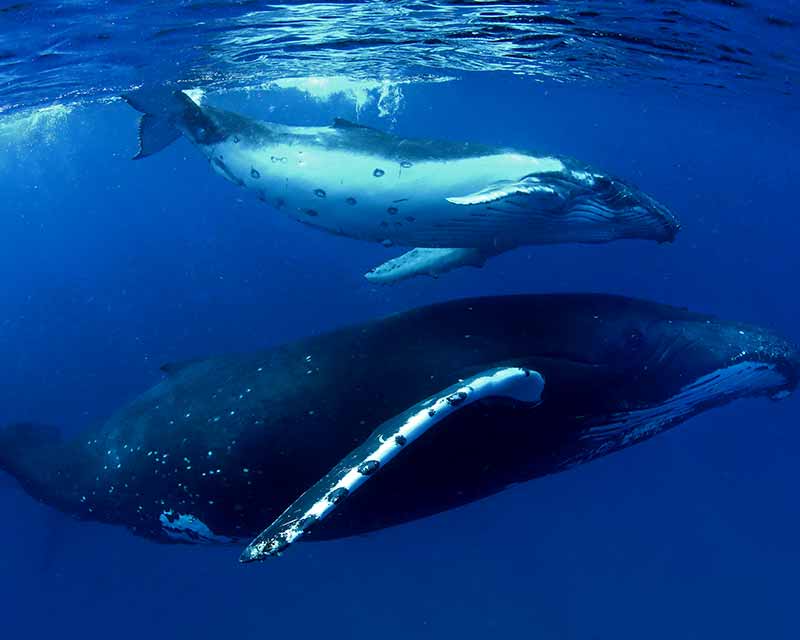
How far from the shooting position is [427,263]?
9.20m

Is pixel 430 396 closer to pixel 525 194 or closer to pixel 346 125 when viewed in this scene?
pixel 525 194

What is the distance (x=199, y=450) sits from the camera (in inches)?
240

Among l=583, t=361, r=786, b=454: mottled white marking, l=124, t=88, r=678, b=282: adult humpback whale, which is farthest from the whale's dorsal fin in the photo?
l=583, t=361, r=786, b=454: mottled white marking

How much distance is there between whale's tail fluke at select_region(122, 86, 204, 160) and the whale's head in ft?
17.5

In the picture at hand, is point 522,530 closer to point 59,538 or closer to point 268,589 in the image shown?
point 268,589

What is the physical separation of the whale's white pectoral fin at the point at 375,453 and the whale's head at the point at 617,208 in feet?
10.1

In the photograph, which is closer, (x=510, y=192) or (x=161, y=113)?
(x=510, y=192)

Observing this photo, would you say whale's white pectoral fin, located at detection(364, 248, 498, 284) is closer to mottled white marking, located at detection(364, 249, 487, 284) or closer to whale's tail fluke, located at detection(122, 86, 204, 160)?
mottled white marking, located at detection(364, 249, 487, 284)

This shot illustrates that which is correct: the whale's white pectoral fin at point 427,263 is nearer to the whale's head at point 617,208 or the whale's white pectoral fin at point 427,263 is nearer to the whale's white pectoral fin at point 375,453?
Result: the whale's head at point 617,208

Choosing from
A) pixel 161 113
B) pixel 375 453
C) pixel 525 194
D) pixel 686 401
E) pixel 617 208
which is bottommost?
pixel 686 401

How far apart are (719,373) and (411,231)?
3.87 meters

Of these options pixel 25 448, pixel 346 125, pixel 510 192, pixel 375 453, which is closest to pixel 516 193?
pixel 510 192

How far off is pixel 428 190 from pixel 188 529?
4623 millimetres

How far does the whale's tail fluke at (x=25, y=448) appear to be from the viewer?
28.5 ft
